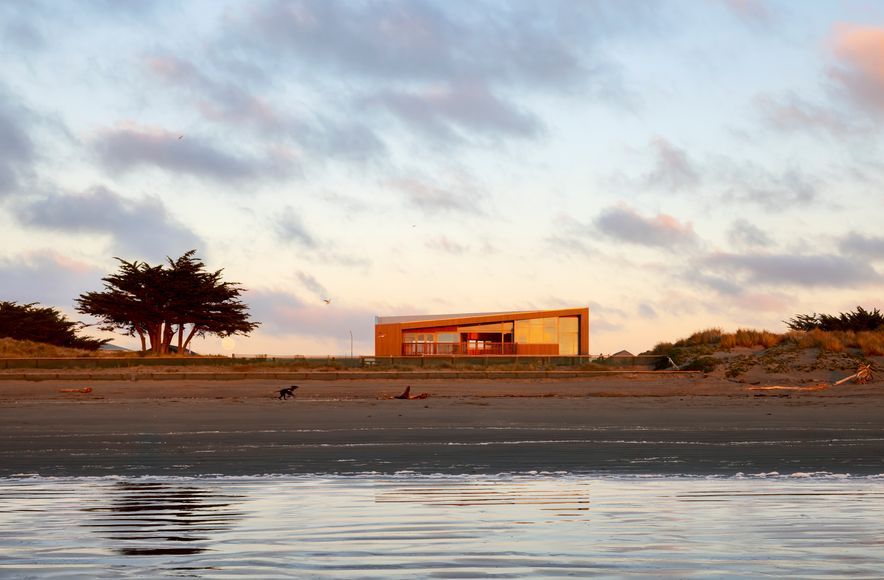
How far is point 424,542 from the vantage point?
6.80 m

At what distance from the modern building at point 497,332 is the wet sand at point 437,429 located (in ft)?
98.3

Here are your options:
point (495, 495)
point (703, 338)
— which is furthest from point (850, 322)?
point (495, 495)

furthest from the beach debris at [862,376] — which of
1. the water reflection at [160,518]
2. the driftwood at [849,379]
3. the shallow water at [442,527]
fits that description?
the water reflection at [160,518]

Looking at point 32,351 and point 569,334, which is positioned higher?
point 569,334

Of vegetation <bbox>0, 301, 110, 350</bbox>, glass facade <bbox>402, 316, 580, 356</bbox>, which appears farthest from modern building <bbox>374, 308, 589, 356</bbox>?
vegetation <bbox>0, 301, 110, 350</bbox>

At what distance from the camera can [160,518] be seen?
805cm

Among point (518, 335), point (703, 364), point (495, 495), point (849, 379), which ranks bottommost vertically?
point (495, 495)

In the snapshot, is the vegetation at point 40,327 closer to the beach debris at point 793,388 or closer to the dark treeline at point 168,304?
the dark treeline at point 168,304

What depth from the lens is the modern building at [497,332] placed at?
61750 mm

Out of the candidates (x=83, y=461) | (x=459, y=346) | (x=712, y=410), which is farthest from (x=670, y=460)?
(x=459, y=346)

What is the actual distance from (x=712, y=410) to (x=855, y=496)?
1382cm

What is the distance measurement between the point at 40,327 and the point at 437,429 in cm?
5757

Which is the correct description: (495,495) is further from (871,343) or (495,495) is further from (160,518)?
(871,343)

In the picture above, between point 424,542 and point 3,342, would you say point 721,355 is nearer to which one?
point 3,342
